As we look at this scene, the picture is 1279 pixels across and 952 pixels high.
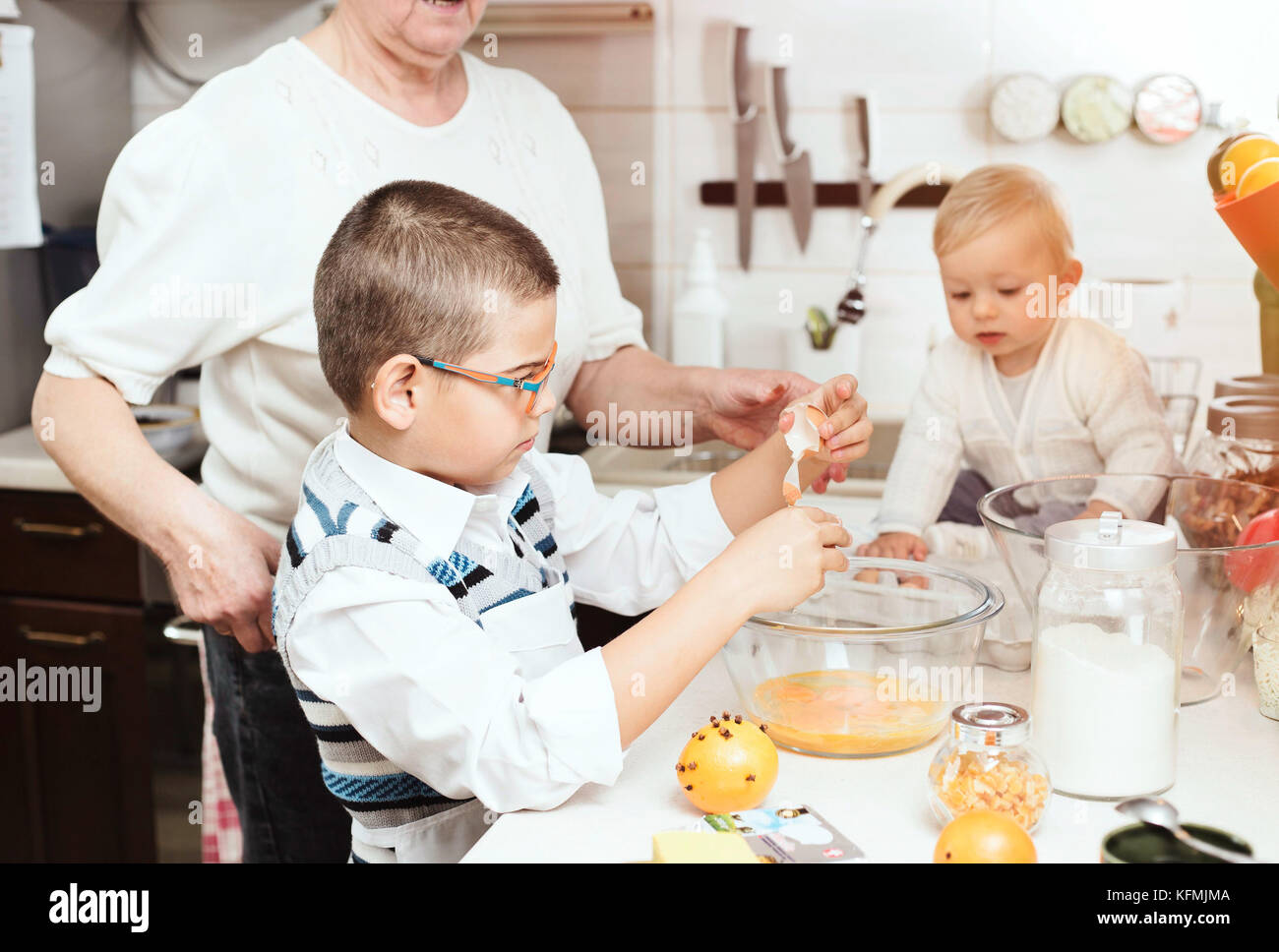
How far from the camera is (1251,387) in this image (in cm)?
122

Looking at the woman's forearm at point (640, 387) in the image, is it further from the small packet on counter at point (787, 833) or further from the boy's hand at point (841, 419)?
the small packet on counter at point (787, 833)

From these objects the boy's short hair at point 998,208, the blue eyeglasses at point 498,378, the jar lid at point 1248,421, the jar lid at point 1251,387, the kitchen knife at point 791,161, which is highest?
the kitchen knife at point 791,161

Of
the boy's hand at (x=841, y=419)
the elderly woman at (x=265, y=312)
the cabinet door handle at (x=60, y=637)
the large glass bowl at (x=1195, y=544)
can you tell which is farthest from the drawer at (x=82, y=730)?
the large glass bowl at (x=1195, y=544)

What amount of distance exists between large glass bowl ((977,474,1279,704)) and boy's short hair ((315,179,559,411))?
419 millimetres

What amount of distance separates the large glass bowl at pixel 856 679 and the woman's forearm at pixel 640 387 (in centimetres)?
38

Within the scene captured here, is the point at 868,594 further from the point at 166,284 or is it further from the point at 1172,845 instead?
the point at 166,284

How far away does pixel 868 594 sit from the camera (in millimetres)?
1013

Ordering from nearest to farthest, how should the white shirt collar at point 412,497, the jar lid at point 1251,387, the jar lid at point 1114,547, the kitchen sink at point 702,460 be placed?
the jar lid at point 1114,547
the white shirt collar at point 412,497
the jar lid at point 1251,387
the kitchen sink at point 702,460

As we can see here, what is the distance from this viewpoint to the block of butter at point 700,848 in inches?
27.2

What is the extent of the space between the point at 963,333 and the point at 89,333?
2.94 feet

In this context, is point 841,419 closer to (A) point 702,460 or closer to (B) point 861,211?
(A) point 702,460

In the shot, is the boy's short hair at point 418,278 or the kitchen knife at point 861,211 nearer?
the boy's short hair at point 418,278

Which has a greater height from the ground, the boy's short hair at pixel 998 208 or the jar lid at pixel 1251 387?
the boy's short hair at pixel 998 208

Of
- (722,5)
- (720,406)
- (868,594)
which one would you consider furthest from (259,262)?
(722,5)
